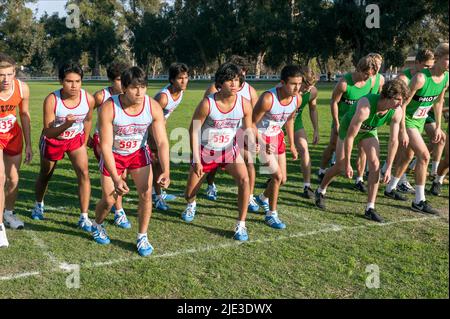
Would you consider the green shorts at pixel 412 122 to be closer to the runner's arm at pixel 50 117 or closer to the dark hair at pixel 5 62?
the runner's arm at pixel 50 117

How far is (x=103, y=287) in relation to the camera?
13.1ft

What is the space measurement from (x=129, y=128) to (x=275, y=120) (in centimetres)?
198

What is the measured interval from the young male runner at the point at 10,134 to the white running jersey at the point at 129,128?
1.30m

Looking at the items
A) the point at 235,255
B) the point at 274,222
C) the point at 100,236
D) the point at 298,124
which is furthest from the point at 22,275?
the point at 298,124

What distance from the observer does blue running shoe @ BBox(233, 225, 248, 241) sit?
5.18 meters

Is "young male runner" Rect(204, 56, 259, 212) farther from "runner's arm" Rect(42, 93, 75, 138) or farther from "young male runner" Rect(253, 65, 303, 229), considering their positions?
"runner's arm" Rect(42, 93, 75, 138)

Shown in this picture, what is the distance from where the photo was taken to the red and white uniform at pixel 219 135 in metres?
A: 5.09

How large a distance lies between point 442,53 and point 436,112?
1190 mm

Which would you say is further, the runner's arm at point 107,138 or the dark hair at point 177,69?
the dark hair at point 177,69

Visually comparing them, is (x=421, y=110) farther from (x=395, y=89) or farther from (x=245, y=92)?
(x=245, y=92)

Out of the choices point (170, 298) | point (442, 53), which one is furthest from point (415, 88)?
point (170, 298)

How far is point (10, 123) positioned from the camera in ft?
17.1

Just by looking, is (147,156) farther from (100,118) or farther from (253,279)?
(253,279)

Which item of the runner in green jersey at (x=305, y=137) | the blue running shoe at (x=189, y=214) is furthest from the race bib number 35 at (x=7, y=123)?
the runner in green jersey at (x=305, y=137)
